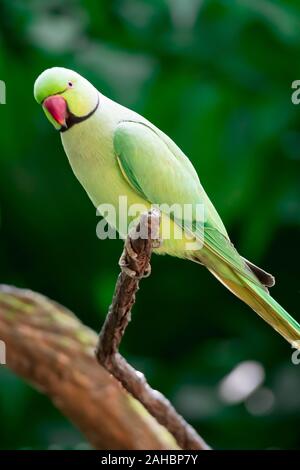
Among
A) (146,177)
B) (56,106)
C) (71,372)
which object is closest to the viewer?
(56,106)

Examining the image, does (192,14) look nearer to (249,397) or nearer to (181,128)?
(181,128)

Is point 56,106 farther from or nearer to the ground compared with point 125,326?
farther from the ground

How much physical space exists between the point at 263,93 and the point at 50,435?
1078 millimetres

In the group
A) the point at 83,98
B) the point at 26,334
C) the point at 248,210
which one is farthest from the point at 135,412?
the point at 83,98

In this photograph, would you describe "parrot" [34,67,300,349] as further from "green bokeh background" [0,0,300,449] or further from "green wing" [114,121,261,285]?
"green bokeh background" [0,0,300,449]

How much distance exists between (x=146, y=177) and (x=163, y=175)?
0.03m

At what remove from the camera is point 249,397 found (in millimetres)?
2279

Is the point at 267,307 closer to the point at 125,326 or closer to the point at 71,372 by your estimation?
the point at 125,326

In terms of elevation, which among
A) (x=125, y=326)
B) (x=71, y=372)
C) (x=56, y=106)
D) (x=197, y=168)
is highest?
(x=56, y=106)

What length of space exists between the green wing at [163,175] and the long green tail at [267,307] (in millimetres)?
22

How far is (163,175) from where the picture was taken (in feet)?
4.19

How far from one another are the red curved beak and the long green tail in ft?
1.22

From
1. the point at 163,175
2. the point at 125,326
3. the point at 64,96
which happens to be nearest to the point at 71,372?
the point at 125,326

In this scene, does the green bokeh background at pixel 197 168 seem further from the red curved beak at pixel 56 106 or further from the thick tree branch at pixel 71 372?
the red curved beak at pixel 56 106
